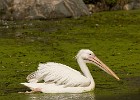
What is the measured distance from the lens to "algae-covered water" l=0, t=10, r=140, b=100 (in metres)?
11.4

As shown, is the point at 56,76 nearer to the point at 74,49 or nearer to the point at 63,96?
the point at 63,96

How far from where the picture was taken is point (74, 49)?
16.5m

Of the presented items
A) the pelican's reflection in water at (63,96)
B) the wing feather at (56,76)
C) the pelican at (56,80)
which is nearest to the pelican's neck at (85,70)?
the pelican at (56,80)

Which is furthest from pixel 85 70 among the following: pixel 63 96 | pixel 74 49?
pixel 74 49

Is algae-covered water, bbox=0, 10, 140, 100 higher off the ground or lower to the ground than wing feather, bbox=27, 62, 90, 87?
lower

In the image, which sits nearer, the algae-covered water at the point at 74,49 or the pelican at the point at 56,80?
the pelican at the point at 56,80

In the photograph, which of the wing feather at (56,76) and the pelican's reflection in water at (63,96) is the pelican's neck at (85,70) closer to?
the wing feather at (56,76)

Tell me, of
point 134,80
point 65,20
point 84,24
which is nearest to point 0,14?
point 65,20

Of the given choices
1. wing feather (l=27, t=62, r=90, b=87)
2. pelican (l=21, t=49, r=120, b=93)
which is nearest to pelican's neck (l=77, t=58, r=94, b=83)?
pelican (l=21, t=49, r=120, b=93)

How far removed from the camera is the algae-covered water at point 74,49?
447 inches

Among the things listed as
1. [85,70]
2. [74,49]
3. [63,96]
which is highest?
[85,70]

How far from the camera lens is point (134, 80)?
12242mm

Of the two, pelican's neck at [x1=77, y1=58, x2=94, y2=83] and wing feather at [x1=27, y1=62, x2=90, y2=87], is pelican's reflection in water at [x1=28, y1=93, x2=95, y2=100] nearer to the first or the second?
Result: wing feather at [x1=27, y1=62, x2=90, y2=87]

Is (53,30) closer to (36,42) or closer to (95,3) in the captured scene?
(36,42)
